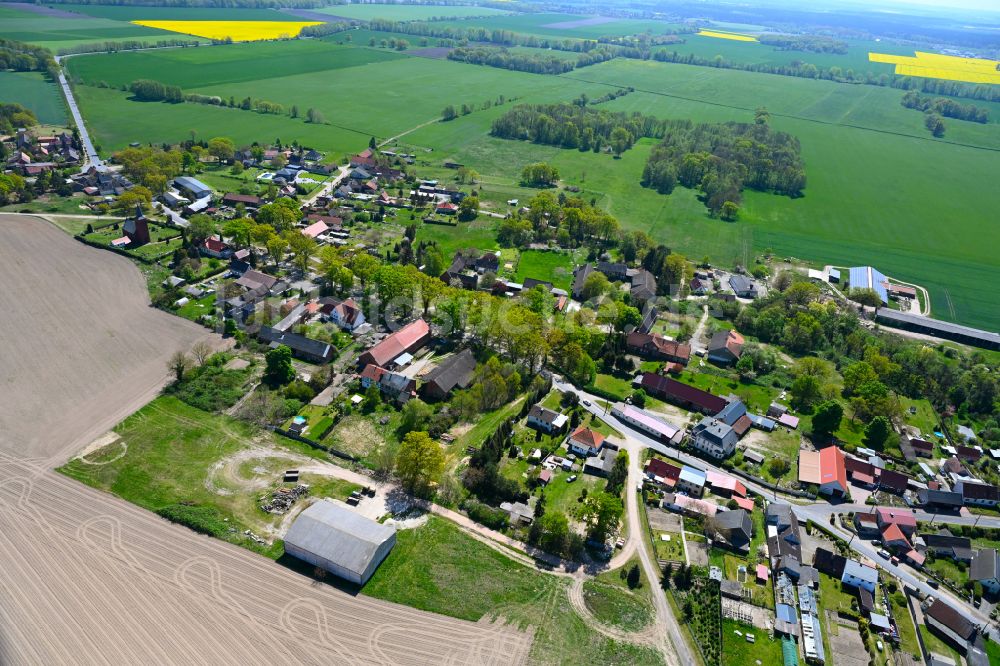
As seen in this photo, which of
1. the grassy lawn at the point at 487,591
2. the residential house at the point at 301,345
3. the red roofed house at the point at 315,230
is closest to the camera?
the grassy lawn at the point at 487,591

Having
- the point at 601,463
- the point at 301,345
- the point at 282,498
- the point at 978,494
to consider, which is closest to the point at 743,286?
the point at 978,494

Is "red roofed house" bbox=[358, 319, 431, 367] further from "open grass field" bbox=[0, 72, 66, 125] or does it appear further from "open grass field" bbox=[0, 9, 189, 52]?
"open grass field" bbox=[0, 9, 189, 52]

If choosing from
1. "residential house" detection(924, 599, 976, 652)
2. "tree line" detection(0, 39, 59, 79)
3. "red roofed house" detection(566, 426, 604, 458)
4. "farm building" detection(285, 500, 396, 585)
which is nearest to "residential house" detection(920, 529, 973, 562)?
"residential house" detection(924, 599, 976, 652)

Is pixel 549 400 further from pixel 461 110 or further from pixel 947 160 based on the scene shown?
pixel 947 160

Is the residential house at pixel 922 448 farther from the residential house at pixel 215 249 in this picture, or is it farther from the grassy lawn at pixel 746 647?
the residential house at pixel 215 249

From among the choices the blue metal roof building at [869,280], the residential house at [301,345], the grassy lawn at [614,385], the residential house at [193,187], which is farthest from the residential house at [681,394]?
the residential house at [193,187]

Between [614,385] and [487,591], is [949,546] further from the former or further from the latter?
[487,591]
